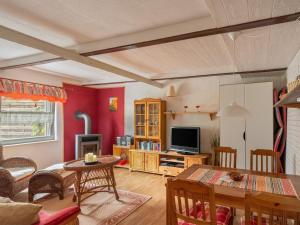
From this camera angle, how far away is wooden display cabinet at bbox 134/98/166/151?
498cm

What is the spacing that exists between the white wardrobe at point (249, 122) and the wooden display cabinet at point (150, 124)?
156cm

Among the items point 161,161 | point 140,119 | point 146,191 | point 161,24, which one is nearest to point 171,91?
point 140,119

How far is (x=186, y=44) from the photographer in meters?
2.76

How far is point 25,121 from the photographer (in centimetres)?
434

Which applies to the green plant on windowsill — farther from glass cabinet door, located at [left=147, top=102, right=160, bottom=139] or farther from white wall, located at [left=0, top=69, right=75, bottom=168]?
white wall, located at [left=0, top=69, right=75, bottom=168]

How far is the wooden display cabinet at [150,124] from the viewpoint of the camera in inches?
196

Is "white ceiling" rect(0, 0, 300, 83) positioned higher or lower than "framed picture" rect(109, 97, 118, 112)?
higher

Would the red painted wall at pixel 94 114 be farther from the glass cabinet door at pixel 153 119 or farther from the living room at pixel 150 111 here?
the glass cabinet door at pixel 153 119

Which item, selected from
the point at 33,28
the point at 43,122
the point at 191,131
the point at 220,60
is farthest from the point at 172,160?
the point at 33,28

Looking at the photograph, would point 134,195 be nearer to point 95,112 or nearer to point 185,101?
point 185,101

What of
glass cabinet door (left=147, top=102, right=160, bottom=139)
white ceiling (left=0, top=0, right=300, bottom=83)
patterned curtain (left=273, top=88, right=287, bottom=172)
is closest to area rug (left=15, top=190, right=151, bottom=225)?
glass cabinet door (left=147, top=102, right=160, bottom=139)

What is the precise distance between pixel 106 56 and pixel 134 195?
2405mm

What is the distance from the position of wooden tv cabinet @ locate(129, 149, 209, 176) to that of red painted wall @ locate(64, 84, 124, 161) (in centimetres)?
116

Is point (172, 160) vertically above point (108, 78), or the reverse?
point (108, 78)
